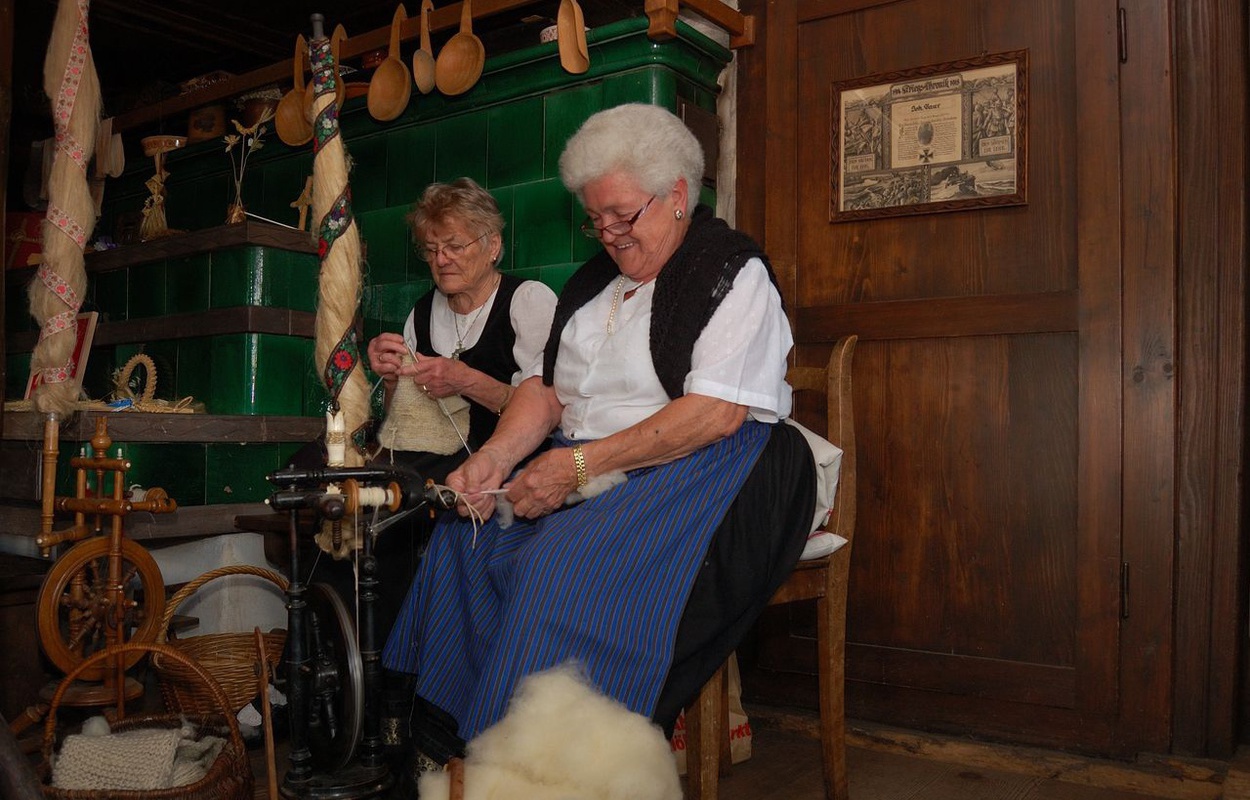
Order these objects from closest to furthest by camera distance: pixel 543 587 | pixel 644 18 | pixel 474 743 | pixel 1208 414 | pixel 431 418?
pixel 474 743 < pixel 543 587 < pixel 1208 414 < pixel 431 418 < pixel 644 18

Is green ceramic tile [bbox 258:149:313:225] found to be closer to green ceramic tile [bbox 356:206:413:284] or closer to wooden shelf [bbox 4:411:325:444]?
A: green ceramic tile [bbox 356:206:413:284]

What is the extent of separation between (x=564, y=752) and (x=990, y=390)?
58.8 inches

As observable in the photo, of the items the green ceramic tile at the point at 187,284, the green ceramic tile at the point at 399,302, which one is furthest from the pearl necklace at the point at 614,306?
the green ceramic tile at the point at 187,284

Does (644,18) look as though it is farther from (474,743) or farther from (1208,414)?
(474,743)

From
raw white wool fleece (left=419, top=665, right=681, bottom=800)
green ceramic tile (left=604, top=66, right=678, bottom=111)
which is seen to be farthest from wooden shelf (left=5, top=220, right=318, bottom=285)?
raw white wool fleece (left=419, top=665, right=681, bottom=800)

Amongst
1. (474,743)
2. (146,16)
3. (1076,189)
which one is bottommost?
(474,743)

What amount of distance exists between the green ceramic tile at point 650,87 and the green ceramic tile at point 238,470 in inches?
62.4

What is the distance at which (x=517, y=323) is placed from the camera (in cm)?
269

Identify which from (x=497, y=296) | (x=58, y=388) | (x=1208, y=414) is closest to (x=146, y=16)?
(x=58, y=388)

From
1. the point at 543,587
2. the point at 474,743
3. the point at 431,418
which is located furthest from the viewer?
the point at 431,418

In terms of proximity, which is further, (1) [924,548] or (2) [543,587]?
(1) [924,548]

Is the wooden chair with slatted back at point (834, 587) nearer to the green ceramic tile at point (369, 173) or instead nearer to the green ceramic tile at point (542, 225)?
the green ceramic tile at point (542, 225)

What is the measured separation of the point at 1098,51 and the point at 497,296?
1.62 meters

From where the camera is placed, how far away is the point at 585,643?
1699 mm
